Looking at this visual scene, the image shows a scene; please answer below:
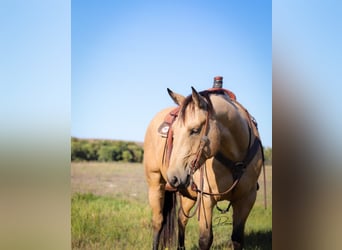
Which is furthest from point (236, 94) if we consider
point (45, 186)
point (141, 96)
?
point (45, 186)

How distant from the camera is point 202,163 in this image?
8.16ft

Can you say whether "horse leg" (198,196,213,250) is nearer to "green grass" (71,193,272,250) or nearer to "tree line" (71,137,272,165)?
"green grass" (71,193,272,250)

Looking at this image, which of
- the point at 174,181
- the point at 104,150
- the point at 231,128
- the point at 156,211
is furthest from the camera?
the point at 156,211

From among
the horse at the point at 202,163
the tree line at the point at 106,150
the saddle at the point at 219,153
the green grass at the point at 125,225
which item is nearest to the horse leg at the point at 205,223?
the horse at the point at 202,163

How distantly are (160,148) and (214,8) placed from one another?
1006 millimetres

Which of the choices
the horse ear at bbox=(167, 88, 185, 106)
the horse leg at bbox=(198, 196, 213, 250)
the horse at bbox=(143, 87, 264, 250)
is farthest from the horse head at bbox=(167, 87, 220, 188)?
the horse leg at bbox=(198, 196, 213, 250)

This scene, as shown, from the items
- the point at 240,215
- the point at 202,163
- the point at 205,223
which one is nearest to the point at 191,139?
the point at 202,163

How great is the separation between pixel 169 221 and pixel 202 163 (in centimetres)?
67

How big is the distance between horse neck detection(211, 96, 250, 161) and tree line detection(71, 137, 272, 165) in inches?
10.3

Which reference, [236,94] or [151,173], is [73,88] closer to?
[151,173]

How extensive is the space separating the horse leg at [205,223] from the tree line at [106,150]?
529 millimetres

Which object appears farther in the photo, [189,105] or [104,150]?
[104,150]

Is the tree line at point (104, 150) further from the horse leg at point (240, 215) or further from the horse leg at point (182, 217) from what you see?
the horse leg at point (240, 215)

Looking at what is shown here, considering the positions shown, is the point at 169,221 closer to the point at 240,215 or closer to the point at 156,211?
the point at 156,211
